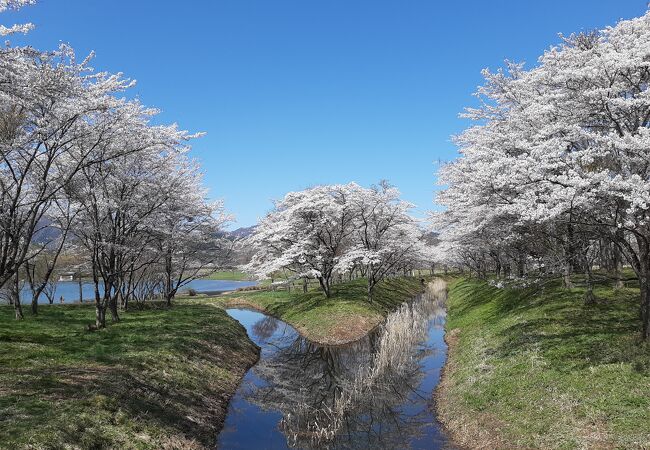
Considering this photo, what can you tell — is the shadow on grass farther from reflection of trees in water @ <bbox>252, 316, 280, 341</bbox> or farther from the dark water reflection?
reflection of trees in water @ <bbox>252, 316, 280, 341</bbox>

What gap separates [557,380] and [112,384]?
58.9 ft

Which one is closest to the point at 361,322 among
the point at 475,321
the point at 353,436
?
the point at 475,321

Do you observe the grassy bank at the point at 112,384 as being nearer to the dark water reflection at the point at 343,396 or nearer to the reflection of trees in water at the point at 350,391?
the dark water reflection at the point at 343,396

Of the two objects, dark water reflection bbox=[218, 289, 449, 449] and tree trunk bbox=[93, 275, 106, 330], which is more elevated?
tree trunk bbox=[93, 275, 106, 330]

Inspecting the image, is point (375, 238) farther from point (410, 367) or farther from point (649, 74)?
point (649, 74)

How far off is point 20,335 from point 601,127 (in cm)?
3199

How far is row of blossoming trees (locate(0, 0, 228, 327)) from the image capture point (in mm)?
16516

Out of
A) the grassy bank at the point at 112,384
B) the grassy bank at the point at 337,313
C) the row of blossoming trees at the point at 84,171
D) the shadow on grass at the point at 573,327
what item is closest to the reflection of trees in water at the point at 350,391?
the grassy bank at the point at 337,313

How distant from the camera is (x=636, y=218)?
15859mm

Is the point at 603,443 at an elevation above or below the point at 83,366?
below

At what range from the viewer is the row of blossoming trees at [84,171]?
54.2ft

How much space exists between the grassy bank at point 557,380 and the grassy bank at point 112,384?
462 inches

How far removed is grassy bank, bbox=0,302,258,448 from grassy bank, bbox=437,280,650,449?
11.7 m

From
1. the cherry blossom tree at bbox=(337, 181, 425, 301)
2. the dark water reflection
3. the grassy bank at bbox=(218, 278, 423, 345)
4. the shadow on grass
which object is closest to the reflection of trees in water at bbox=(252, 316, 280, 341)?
the grassy bank at bbox=(218, 278, 423, 345)
